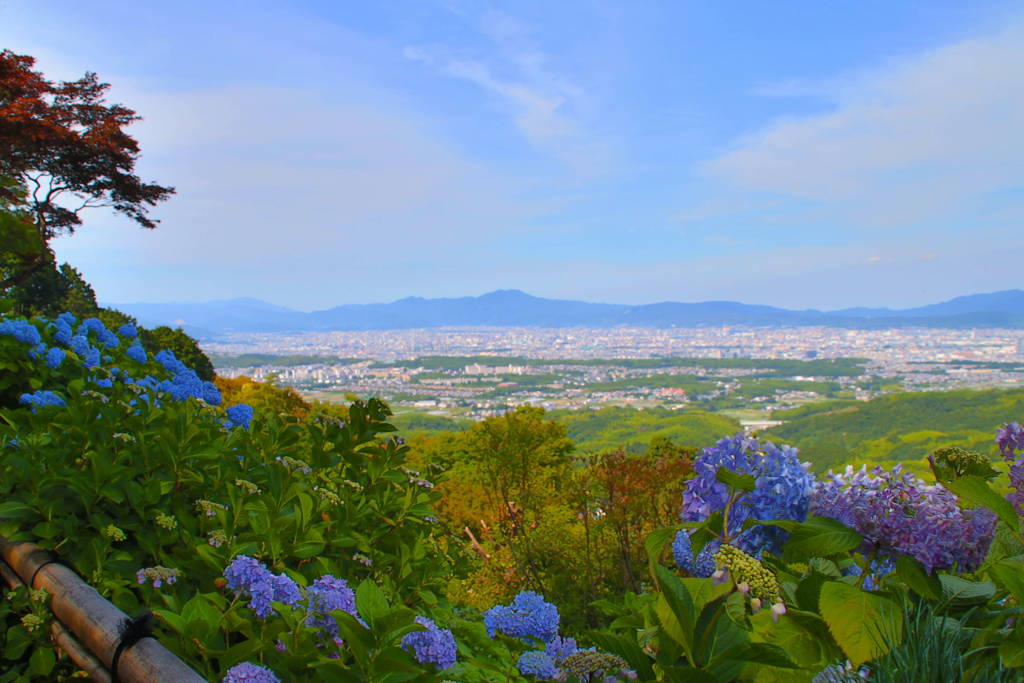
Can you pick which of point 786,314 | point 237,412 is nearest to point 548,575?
point 237,412

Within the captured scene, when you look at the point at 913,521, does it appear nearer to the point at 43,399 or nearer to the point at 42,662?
the point at 42,662

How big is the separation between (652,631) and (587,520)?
4.71 m

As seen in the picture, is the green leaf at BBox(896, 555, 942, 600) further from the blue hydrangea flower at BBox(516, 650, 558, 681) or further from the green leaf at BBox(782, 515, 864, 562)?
the blue hydrangea flower at BBox(516, 650, 558, 681)

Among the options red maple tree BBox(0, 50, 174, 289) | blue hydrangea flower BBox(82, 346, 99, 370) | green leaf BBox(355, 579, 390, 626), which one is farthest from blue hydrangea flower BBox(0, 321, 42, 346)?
red maple tree BBox(0, 50, 174, 289)

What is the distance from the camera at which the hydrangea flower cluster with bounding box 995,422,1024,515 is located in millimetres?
1293

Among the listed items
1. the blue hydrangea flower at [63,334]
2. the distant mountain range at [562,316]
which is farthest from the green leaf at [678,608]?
the distant mountain range at [562,316]

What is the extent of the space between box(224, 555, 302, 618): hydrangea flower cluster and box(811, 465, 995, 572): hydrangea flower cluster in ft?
3.24

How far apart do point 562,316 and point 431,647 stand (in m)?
189

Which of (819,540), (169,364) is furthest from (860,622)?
(169,364)

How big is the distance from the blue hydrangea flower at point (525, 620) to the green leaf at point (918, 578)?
600 mm

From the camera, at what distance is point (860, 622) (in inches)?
36.2

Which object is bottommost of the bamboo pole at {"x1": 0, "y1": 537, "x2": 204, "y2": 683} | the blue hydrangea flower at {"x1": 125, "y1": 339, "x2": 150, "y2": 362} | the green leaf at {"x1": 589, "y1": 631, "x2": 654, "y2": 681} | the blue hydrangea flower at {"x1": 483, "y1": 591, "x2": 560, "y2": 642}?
the bamboo pole at {"x1": 0, "y1": 537, "x2": 204, "y2": 683}

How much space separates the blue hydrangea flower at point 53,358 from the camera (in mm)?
3189

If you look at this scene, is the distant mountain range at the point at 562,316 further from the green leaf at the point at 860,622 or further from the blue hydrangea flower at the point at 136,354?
the green leaf at the point at 860,622
